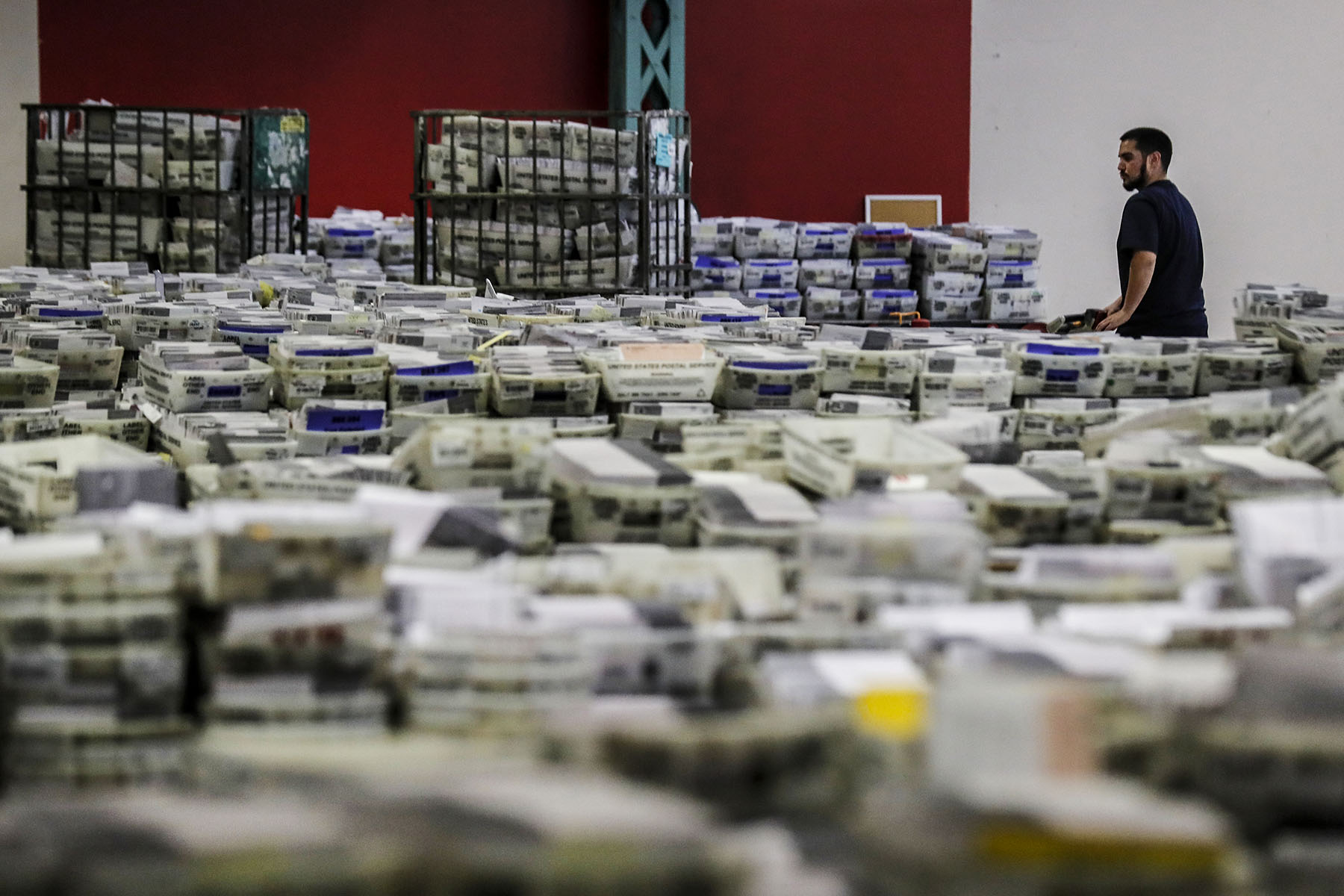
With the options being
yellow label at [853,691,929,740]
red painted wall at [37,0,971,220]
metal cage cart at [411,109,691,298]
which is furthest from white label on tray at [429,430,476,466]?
red painted wall at [37,0,971,220]

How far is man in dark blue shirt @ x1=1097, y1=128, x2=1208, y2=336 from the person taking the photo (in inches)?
284

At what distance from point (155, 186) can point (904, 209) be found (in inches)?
289

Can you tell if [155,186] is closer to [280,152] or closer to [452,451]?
[280,152]

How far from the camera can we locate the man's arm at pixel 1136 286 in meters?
7.17

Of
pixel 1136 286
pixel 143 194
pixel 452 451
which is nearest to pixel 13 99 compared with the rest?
pixel 143 194

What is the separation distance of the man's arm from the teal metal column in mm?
6509

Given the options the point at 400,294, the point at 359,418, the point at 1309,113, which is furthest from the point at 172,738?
the point at 1309,113

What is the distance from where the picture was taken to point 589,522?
2.77 meters

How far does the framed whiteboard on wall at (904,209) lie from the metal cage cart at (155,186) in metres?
6.38

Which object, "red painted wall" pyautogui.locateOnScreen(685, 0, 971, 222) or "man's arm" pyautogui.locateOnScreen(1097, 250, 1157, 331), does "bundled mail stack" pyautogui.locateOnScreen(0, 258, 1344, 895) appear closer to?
Result: "man's arm" pyautogui.locateOnScreen(1097, 250, 1157, 331)

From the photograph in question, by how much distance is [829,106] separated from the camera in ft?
46.7

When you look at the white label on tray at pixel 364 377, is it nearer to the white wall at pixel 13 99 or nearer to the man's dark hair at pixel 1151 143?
the man's dark hair at pixel 1151 143

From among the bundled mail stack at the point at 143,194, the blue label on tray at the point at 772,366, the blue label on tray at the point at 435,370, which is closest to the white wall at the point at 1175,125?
the bundled mail stack at the point at 143,194

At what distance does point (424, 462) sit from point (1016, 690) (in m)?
1.57
